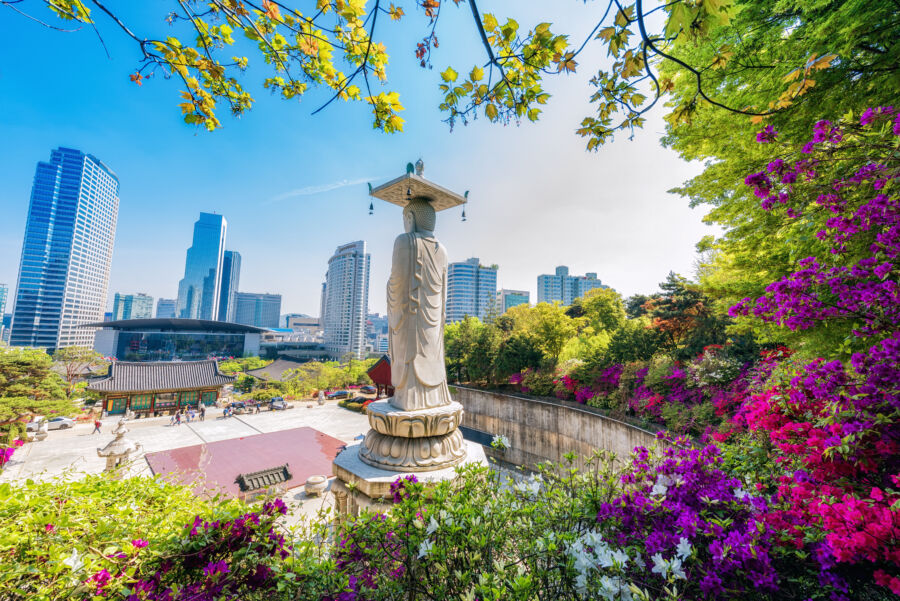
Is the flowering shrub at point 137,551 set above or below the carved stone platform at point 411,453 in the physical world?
above

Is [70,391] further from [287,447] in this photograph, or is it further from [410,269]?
[410,269]

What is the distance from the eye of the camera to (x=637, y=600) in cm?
105

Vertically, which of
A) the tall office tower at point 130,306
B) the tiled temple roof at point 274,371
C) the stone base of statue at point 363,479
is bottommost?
the tiled temple roof at point 274,371

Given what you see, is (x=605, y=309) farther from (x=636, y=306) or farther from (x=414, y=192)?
(x=414, y=192)

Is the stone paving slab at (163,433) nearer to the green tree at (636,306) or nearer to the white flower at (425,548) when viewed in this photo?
the white flower at (425,548)

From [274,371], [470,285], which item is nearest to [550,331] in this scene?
[274,371]

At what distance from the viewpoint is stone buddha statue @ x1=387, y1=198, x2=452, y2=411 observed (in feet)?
13.7

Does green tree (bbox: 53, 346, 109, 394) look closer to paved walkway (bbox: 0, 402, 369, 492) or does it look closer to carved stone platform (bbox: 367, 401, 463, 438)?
paved walkway (bbox: 0, 402, 369, 492)

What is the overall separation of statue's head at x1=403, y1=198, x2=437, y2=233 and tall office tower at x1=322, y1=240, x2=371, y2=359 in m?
56.3

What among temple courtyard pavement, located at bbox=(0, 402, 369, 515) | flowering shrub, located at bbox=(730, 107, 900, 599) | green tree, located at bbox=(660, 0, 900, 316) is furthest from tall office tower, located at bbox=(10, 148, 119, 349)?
flowering shrub, located at bbox=(730, 107, 900, 599)

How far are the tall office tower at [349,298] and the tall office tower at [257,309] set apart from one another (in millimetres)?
77554

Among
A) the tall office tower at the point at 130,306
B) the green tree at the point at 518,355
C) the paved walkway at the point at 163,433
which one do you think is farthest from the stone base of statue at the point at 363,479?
the tall office tower at the point at 130,306

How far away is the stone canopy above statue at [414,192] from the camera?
4262 millimetres

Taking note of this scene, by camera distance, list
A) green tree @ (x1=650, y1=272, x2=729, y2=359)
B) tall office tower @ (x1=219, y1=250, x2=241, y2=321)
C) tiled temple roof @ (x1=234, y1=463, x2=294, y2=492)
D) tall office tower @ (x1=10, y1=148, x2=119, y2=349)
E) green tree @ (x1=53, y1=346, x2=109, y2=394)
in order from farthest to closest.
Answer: tall office tower @ (x1=219, y1=250, x2=241, y2=321)
tall office tower @ (x1=10, y1=148, x2=119, y2=349)
green tree @ (x1=53, y1=346, x2=109, y2=394)
green tree @ (x1=650, y1=272, x2=729, y2=359)
tiled temple roof @ (x1=234, y1=463, x2=294, y2=492)
